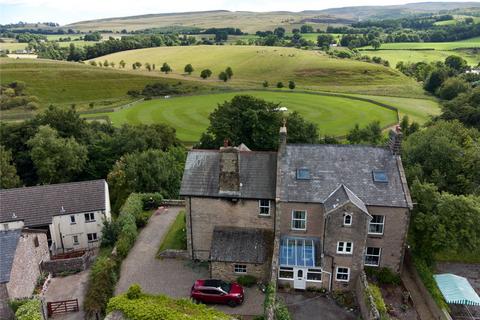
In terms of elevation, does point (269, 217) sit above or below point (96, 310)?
above

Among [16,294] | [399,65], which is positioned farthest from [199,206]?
[399,65]

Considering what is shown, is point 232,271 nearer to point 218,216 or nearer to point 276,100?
point 218,216

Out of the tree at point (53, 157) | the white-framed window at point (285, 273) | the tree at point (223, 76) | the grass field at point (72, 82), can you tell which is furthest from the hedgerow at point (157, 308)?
the tree at point (223, 76)

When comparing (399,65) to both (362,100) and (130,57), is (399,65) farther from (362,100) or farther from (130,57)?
(130,57)

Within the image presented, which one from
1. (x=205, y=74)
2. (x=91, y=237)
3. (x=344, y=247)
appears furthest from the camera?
(x=205, y=74)

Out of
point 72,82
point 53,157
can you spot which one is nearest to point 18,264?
point 53,157

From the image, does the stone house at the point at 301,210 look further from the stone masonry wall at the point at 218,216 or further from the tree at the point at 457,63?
the tree at the point at 457,63

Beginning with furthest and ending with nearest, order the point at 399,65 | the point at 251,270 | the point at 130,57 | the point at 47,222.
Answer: the point at 130,57 → the point at 399,65 → the point at 47,222 → the point at 251,270
